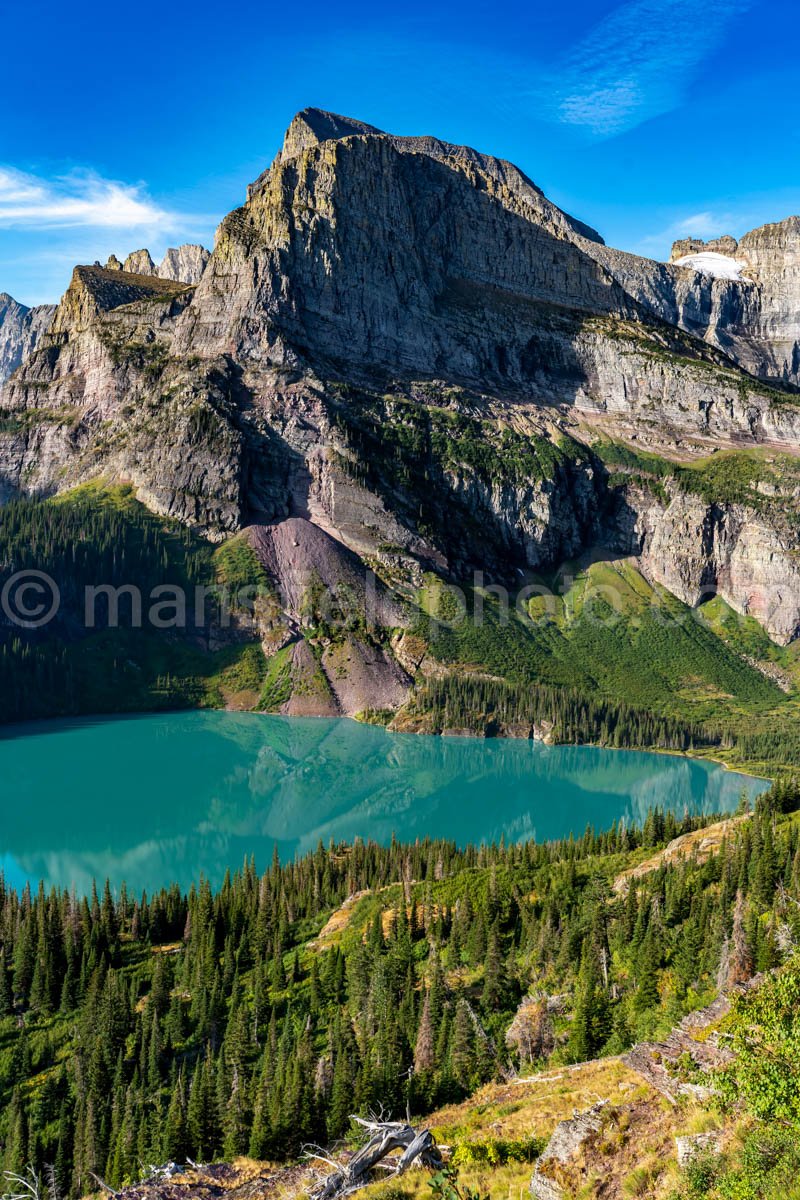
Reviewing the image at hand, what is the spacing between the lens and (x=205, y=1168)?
1391 inches

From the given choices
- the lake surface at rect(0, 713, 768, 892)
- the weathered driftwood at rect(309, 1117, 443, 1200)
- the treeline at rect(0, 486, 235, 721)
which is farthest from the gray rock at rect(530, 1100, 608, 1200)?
the treeline at rect(0, 486, 235, 721)

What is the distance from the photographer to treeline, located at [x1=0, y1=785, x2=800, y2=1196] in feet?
139

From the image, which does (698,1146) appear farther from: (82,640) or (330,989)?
(82,640)

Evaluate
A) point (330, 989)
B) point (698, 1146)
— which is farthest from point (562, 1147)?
point (330, 989)

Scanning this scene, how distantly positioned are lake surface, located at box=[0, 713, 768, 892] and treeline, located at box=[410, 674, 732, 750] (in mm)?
6263

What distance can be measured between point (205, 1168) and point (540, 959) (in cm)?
2424

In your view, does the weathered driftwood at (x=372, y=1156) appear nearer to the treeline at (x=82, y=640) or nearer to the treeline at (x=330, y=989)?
the treeline at (x=330, y=989)

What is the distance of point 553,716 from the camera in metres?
178

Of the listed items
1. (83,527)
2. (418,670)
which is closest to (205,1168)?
(418,670)

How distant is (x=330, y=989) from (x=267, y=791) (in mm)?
71013

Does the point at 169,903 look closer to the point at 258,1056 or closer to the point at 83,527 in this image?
the point at 258,1056

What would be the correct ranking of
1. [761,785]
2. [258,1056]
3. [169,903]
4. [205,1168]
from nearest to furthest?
[205,1168], [258,1056], [169,903], [761,785]

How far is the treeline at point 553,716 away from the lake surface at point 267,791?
6.26 metres

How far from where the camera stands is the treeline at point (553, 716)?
572 ft
